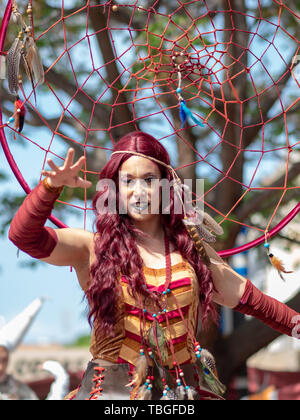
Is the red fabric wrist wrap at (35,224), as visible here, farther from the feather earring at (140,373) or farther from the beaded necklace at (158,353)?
the feather earring at (140,373)

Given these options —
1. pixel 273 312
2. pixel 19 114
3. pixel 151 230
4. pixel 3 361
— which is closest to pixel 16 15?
pixel 19 114

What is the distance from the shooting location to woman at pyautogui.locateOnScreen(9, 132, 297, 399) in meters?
2.12

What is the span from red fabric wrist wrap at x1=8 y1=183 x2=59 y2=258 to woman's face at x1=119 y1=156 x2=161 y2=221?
0.31m

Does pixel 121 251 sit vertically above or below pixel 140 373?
above

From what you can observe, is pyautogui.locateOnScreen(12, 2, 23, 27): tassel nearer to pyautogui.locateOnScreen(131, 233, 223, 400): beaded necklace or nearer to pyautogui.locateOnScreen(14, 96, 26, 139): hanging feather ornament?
pyautogui.locateOnScreen(14, 96, 26, 139): hanging feather ornament

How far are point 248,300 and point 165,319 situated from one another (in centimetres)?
39

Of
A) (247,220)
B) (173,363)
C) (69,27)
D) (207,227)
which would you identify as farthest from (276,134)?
(173,363)

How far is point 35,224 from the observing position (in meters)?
2.04

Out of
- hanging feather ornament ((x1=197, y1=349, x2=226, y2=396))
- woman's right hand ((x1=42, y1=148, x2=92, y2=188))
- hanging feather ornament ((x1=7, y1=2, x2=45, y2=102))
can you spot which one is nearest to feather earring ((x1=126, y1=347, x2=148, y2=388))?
hanging feather ornament ((x1=197, y1=349, x2=226, y2=396))

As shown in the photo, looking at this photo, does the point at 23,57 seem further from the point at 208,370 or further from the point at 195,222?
the point at 208,370

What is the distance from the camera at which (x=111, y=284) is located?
2.16 metres

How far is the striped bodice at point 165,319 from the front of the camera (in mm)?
2168

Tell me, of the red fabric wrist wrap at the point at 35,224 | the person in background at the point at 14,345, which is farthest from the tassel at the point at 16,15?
the person in background at the point at 14,345
